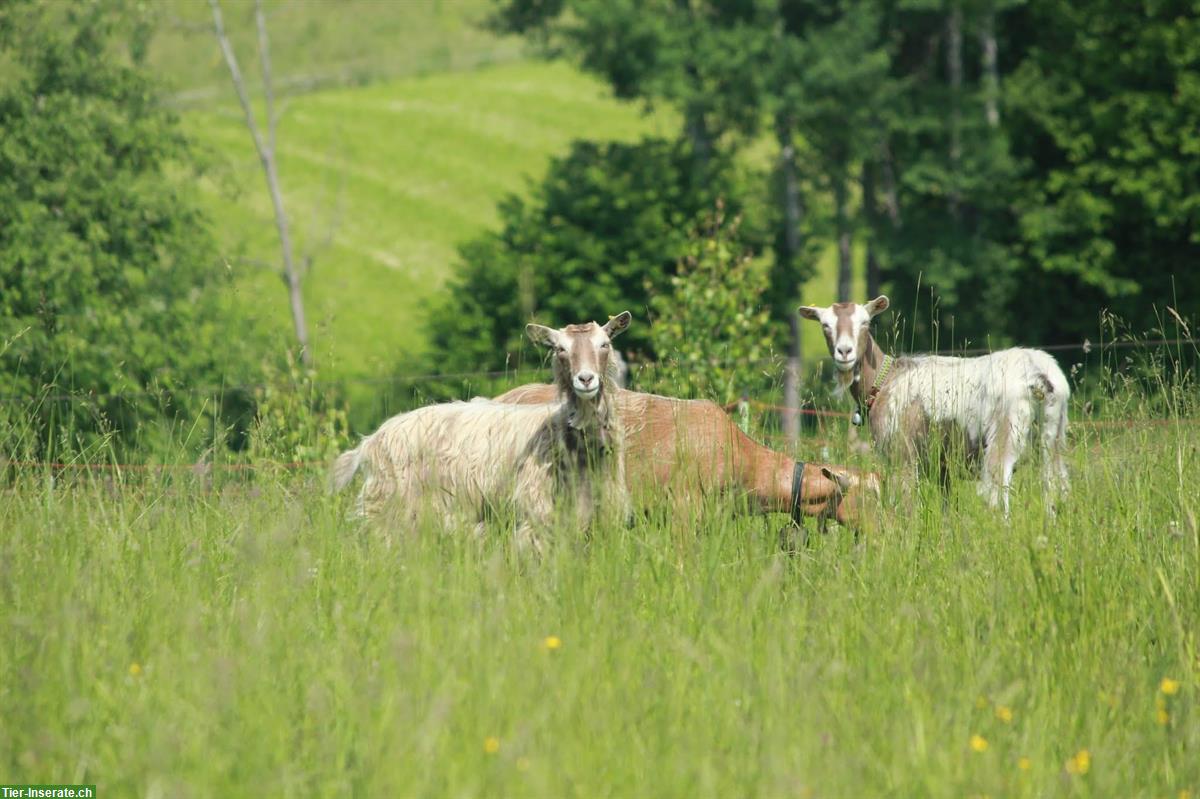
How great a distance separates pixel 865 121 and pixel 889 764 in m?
25.7

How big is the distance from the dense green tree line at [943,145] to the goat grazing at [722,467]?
19.4 metres

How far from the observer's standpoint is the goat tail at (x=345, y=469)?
7.62m

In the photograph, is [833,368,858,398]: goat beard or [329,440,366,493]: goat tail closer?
[329,440,366,493]: goat tail

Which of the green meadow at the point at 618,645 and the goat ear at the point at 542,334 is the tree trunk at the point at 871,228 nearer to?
the green meadow at the point at 618,645

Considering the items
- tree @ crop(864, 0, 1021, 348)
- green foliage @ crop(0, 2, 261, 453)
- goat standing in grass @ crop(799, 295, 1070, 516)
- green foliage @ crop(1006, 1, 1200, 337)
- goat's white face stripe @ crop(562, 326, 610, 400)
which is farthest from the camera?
tree @ crop(864, 0, 1021, 348)

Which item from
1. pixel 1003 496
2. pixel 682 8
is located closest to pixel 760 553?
pixel 1003 496

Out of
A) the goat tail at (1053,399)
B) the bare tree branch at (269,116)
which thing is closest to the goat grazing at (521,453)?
the goat tail at (1053,399)

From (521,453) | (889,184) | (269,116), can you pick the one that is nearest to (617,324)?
(521,453)

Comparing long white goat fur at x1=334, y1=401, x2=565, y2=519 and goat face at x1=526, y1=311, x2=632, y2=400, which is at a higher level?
goat face at x1=526, y1=311, x2=632, y2=400

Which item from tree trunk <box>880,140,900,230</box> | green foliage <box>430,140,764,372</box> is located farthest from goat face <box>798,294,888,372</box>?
tree trunk <box>880,140,900,230</box>

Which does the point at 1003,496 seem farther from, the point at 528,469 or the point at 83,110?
the point at 83,110

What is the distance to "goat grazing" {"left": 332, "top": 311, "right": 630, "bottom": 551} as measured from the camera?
6.75 metres

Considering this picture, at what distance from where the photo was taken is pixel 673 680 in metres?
4.53

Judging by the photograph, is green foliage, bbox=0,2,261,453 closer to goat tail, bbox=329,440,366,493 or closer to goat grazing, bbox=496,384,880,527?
goat tail, bbox=329,440,366,493
